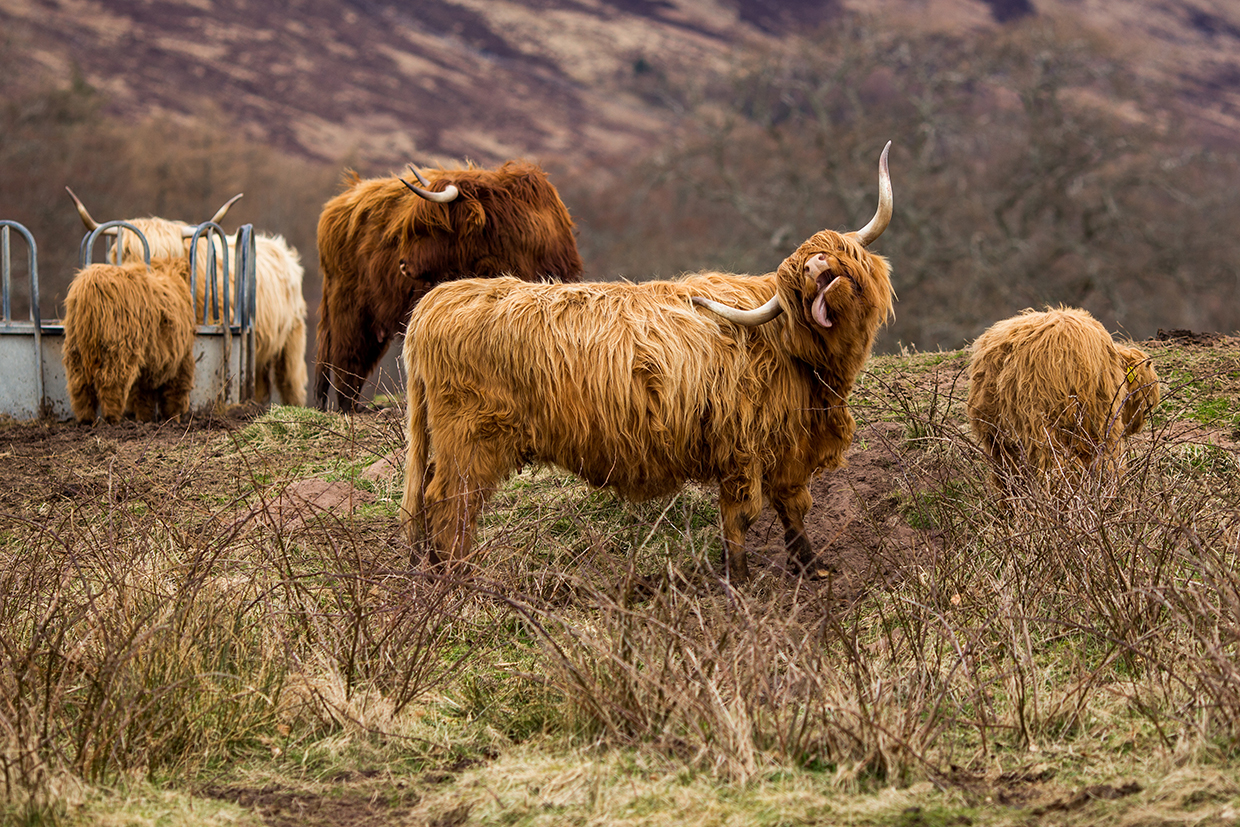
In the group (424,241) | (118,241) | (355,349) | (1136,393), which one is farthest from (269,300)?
(1136,393)

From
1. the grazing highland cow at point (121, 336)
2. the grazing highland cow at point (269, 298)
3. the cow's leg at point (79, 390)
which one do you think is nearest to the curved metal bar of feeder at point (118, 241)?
the grazing highland cow at point (269, 298)

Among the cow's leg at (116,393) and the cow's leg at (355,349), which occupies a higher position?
the cow's leg at (355,349)

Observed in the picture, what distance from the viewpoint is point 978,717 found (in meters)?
2.94

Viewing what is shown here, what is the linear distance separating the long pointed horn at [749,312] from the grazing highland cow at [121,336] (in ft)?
13.6

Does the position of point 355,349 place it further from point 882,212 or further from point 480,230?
point 882,212

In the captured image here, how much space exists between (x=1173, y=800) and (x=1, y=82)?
946 inches

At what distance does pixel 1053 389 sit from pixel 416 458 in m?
2.52

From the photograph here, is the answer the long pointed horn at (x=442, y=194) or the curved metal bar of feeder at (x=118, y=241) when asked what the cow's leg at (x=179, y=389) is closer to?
the curved metal bar of feeder at (x=118, y=241)

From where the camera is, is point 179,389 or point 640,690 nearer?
point 640,690

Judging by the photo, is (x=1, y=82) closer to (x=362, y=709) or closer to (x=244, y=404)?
Answer: (x=244, y=404)

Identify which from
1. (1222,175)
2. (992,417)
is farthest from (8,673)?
(1222,175)

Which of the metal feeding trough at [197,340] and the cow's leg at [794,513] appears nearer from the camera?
the cow's leg at [794,513]

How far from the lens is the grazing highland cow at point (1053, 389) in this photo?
14.2ft

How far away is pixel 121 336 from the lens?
663 centimetres
